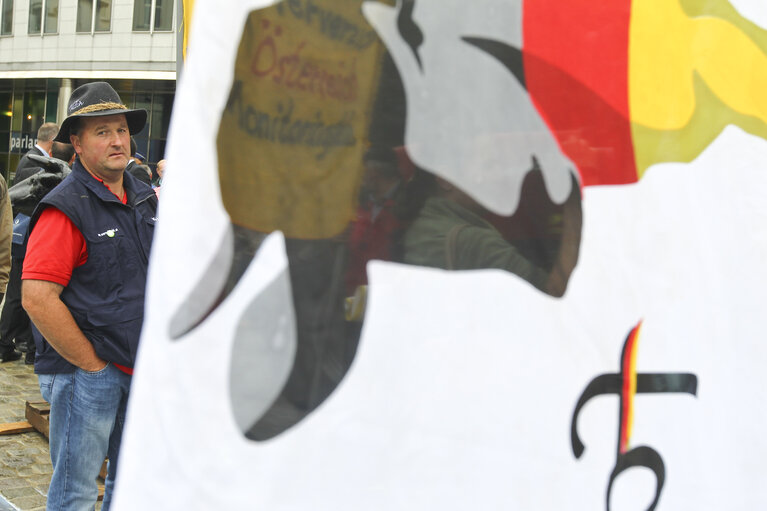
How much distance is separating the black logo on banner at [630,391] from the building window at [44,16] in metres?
28.8

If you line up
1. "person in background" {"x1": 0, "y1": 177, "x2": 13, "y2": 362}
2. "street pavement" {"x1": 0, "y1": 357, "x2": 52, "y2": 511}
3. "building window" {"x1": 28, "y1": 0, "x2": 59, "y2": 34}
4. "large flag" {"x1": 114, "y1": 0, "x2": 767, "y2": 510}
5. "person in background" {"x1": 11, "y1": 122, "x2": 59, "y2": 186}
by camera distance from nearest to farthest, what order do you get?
"large flag" {"x1": 114, "y1": 0, "x2": 767, "y2": 510}
"street pavement" {"x1": 0, "y1": 357, "x2": 52, "y2": 511}
"person in background" {"x1": 0, "y1": 177, "x2": 13, "y2": 362}
"person in background" {"x1": 11, "y1": 122, "x2": 59, "y2": 186}
"building window" {"x1": 28, "y1": 0, "x2": 59, "y2": 34}

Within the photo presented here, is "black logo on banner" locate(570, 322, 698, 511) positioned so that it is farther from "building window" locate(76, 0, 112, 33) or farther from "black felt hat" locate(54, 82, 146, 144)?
"building window" locate(76, 0, 112, 33)

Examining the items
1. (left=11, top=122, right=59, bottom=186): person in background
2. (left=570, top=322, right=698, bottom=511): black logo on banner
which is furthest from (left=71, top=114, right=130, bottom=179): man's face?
(left=11, top=122, right=59, bottom=186): person in background

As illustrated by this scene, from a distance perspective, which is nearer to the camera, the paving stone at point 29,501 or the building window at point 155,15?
the paving stone at point 29,501

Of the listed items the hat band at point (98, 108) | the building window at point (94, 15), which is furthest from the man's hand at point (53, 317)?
the building window at point (94, 15)

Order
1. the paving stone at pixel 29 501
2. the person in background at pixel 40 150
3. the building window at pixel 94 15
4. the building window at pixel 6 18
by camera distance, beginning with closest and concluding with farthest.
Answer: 1. the paving stone at pixel 29 501
2. the person in background at pixel 40 150
3. the building window at pixel 94 15
4. the building window at pixel 6 18

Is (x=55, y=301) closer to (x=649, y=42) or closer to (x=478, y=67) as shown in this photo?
(x=478, y=67)

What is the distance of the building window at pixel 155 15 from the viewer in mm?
24953

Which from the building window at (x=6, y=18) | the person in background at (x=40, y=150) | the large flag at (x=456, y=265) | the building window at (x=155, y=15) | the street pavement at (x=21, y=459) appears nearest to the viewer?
the large flag at (x=456, y=265)

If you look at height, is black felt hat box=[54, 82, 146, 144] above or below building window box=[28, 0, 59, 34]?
below

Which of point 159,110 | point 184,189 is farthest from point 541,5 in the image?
point 159,110

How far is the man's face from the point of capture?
2502 millimetres

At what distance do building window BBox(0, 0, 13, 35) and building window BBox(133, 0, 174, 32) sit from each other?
19.4ft

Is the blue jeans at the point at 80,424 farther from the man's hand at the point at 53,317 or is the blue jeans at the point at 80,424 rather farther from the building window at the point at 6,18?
the building window at the point at 6,18
